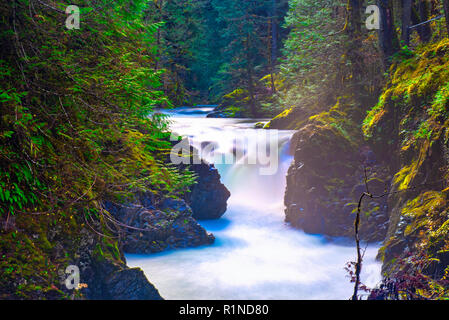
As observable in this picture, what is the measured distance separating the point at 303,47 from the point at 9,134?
1413 centimetres

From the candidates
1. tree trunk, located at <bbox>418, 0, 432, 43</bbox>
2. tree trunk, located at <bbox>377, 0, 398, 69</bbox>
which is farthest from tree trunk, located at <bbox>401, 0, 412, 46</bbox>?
tree trunk, located at <bbox>377, 0, 398, 69</bbox>

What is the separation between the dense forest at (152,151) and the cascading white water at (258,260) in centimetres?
56

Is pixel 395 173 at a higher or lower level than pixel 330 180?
higher

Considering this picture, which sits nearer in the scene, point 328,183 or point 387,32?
point 328,183

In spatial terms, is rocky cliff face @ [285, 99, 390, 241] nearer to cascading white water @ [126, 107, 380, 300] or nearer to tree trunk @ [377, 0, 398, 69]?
cascading white water @ [126, 107, 380, 300]

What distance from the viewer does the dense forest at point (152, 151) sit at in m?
4.47

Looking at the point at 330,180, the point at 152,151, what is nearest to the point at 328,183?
the point at 330,180

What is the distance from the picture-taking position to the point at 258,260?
948 centimetres

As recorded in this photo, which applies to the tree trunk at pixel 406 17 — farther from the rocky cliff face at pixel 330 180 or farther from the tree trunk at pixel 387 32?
the rocky cliff face at pixel 330 180

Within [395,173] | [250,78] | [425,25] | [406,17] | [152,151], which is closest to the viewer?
[152,151]

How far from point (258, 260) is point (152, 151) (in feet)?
12.3

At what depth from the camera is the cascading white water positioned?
25.7 ft

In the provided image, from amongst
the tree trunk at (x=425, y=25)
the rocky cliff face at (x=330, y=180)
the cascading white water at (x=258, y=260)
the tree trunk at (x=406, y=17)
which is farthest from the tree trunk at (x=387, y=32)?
the cascading white water at (x=258, y=260)

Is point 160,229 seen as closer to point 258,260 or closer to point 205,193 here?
point 258,260
